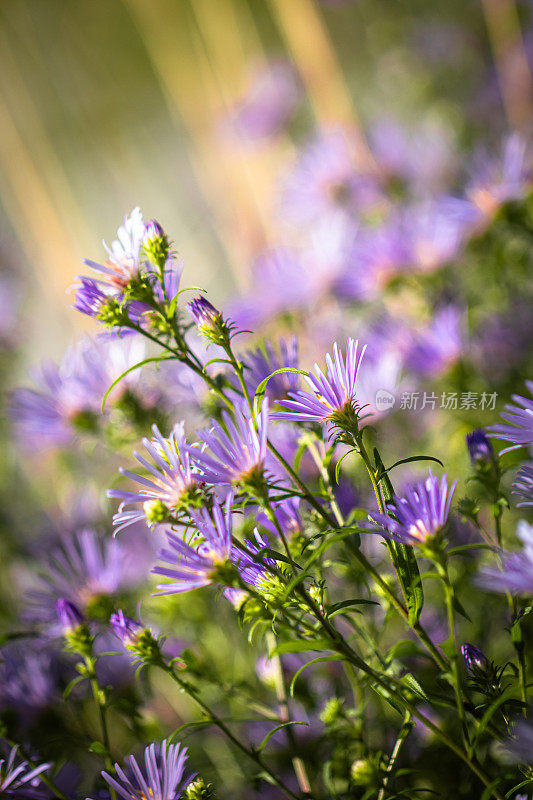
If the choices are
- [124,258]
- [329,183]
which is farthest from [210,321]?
[329,183]

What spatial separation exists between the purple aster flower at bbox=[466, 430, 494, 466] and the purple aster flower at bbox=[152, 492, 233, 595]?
169 mm

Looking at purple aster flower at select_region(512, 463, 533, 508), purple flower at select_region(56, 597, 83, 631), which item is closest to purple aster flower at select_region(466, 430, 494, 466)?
purple aster flower at select_region(512, 463, 533, 508)

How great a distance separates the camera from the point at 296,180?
0.96m

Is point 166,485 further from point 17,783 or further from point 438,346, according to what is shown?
point 438,346

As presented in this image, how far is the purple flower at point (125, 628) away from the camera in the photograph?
356 mm

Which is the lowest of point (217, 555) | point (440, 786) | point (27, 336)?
point (440, 786)

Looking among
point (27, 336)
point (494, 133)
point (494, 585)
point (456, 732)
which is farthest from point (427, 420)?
point (27, 336)

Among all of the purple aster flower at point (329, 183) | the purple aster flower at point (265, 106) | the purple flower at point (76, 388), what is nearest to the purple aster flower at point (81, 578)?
the purple flower at point (76, 388)

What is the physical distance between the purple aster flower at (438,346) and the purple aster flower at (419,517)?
1.01 feet

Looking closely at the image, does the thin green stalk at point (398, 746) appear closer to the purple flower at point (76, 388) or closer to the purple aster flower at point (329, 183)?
the purple flower at point (76, 388)

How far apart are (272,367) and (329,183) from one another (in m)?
0.60

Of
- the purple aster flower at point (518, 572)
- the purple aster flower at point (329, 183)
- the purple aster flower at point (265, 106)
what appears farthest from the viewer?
the purple aster flower at point (265, 106)

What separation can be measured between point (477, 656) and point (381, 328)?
0.38m

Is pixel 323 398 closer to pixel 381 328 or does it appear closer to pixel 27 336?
pixel 381 328
